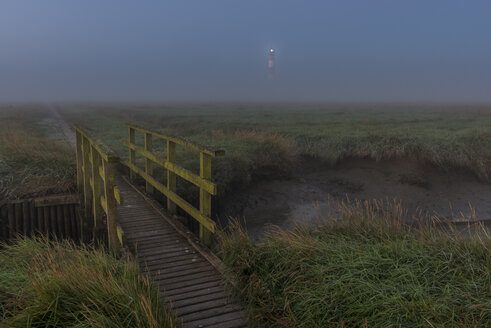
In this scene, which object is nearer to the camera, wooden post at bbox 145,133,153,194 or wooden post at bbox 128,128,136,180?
wooden post at bbox 145,133,153,194

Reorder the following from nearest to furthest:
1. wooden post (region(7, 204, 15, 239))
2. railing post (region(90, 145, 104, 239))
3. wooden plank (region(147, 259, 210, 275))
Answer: wooden plank (region(147, 259, 210, 275))
railing post (region(90, 145, 104, 239))
wooden post (region(7, 204, 15, 239))

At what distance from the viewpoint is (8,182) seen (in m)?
8.67

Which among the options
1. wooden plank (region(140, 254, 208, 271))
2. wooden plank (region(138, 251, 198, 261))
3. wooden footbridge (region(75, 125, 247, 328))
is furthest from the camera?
wooden plank (region(138, 251, 198, 261))

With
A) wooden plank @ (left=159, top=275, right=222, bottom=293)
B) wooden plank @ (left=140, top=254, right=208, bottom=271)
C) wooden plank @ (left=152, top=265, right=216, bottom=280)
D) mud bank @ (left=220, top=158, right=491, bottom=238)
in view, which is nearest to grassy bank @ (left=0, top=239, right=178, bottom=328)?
wooden plank @ (left=159, top=275, right=222, bottom=293)

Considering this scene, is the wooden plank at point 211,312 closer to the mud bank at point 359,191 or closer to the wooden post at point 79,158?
the wooden post at point 79,158

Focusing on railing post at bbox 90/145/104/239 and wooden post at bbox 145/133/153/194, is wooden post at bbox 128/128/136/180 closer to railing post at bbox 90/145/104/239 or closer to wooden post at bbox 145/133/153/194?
wooden post at bbox 145/133/153/194

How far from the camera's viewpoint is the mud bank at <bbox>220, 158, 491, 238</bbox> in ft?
37.6

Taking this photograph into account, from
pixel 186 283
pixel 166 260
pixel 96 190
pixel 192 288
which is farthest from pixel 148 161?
pixel 192 288

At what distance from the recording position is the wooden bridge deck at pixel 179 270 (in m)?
3.89

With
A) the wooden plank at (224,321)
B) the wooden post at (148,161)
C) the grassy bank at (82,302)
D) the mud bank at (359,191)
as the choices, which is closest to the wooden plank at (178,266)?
the grassy bank at (82,302)

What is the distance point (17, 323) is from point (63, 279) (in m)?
0.48

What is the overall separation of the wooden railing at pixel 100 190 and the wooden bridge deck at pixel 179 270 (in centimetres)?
37

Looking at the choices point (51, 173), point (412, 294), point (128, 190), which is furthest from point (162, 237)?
point (51, 173)

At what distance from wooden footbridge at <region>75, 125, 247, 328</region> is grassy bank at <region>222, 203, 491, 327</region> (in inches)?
12.6
